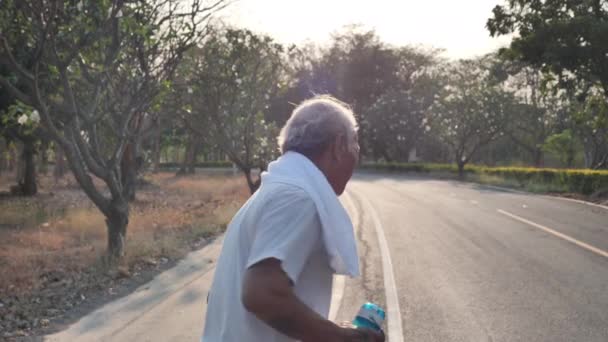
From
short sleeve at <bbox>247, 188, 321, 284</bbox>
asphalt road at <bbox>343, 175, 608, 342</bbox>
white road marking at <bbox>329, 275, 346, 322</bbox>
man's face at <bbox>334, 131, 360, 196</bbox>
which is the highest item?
man's face at <bbox>334, 131, 360, 196</bbox>

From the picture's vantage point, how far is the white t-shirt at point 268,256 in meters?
2.08

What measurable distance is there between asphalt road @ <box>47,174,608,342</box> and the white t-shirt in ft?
13.7

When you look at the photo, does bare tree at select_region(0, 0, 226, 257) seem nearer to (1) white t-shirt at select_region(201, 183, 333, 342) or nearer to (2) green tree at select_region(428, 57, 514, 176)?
(1) white t-shirt at select_region(201, 183, 333, 342)

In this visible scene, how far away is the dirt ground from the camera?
301 inches

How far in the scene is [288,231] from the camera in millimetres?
2090

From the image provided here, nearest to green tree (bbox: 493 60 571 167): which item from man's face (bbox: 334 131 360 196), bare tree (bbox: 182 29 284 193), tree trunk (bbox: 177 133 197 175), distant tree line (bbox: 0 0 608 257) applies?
distant tree line (bbox: 0 0 608 257)

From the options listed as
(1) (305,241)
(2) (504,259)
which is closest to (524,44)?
(2) (504,259)

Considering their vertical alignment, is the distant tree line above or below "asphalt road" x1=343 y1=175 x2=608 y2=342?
above

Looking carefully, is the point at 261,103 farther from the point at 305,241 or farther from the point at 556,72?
the point at 305,241

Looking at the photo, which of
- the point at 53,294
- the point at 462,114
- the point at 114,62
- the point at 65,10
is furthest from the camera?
the point at 462,114

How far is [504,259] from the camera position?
1072cm

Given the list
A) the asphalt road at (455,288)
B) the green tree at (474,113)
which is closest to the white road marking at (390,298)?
the asphalt road at (455,288)

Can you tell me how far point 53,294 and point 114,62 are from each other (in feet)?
11.8

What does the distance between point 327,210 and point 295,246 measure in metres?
0.19
